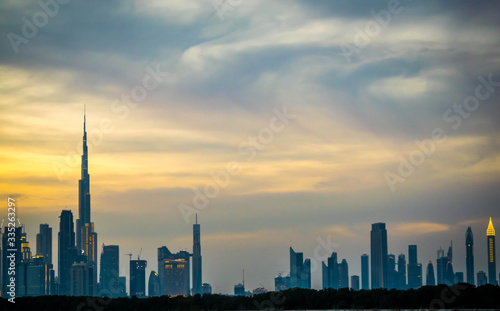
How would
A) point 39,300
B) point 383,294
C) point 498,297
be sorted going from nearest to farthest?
1. point 498,297
2. point 383,294
3. point 39,300

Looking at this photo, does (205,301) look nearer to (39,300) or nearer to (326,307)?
(326,307)

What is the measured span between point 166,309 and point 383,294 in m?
27.7

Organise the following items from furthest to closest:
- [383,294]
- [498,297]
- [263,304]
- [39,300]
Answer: [39,300] → [263,304] → [383,294] → [498,297]

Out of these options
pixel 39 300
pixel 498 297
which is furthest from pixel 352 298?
pixel 39 300

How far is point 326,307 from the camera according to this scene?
87312 mm

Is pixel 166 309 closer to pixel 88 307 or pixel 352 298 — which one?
Answer: pixel 88 307

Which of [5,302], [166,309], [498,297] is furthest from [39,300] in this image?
[498,297]

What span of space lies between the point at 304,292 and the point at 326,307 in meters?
5.74

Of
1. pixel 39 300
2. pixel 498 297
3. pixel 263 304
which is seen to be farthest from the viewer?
pixel 39 300

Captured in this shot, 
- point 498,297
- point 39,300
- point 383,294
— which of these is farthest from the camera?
point 39,300

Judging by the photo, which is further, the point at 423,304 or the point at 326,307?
the point at 326,307

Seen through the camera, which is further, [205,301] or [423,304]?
[205,301]

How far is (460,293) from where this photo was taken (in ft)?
258

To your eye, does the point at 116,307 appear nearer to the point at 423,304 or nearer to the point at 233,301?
the point at 233,301
